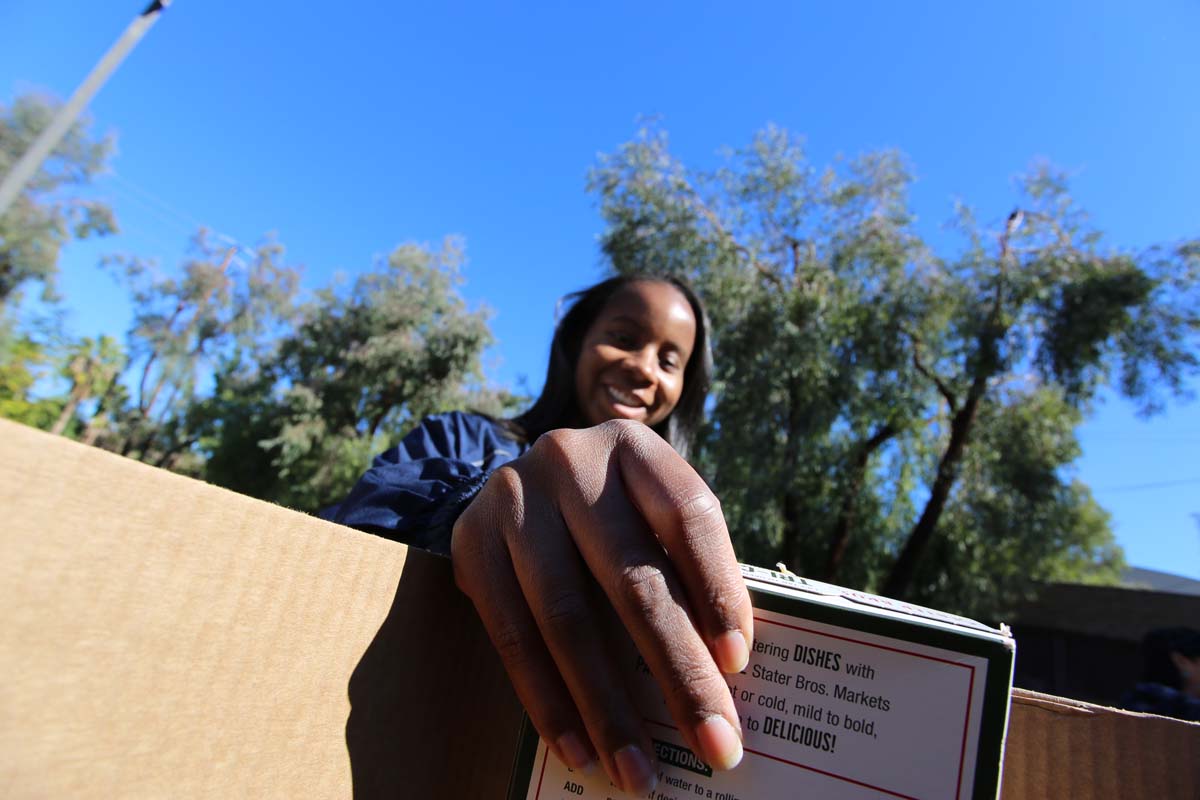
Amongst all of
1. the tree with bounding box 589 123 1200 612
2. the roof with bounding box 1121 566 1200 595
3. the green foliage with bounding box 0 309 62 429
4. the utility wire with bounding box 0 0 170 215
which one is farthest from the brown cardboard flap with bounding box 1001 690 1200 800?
the roof with bounding box 1121 566 1200 595

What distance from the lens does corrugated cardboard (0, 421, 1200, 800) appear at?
35 centimetres

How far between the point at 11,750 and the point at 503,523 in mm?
349

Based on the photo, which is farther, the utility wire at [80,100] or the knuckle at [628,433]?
the utility wire at [80,100]

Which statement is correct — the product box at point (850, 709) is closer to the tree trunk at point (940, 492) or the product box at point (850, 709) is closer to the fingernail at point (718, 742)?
the fingernail at point (718, 742)

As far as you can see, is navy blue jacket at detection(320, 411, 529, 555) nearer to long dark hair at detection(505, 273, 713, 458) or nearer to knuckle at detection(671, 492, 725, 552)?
knuckle at detection(671, 492, 725, 552)

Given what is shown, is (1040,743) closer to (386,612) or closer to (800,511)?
(386,612)

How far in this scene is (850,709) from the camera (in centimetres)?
50

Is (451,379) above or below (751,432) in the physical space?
above

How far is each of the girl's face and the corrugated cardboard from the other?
42.7 inches

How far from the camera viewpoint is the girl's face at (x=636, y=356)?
1.74 meters

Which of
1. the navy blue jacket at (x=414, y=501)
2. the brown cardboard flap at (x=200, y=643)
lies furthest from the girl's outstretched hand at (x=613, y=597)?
the navy blue jacket at (x=414, y=501)

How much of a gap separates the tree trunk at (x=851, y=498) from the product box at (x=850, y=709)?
8256 millimetres

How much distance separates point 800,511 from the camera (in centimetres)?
828

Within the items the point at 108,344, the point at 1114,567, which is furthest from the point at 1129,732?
the point at 108,344
